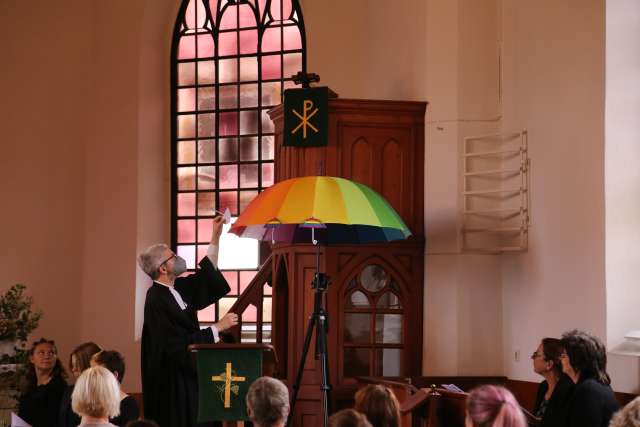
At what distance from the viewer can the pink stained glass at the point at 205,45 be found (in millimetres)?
12891

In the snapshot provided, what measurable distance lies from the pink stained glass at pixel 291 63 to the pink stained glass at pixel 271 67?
0.09 metres

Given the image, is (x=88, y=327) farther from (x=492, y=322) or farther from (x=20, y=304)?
(x=492, y=322)

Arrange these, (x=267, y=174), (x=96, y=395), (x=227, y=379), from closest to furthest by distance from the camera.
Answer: (x=96, y=395)
(x=227, y=379)
(x=267, y=174)

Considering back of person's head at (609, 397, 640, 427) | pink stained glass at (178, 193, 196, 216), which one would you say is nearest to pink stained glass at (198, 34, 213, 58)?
pink stained glass at (178, 193, 196, 216)

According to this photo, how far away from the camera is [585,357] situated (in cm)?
585

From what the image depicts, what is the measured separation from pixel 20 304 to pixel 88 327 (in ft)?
4.49

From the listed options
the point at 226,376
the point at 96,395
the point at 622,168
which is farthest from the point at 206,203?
the point at 96,395

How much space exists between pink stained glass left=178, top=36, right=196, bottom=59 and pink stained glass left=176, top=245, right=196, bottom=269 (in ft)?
7.65

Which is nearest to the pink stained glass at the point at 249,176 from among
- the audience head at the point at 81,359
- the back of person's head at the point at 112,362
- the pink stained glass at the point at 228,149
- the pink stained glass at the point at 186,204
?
the pink stained glass at the point at 228,149

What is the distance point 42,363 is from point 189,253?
5.19 m

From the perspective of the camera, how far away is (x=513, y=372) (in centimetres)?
891

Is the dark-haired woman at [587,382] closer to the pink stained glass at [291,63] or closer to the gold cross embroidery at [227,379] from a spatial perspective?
the gold cross embroidery at [227,379]

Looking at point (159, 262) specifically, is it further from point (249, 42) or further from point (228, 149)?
point (249, 42)

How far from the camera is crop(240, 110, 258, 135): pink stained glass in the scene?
12.6 meters
